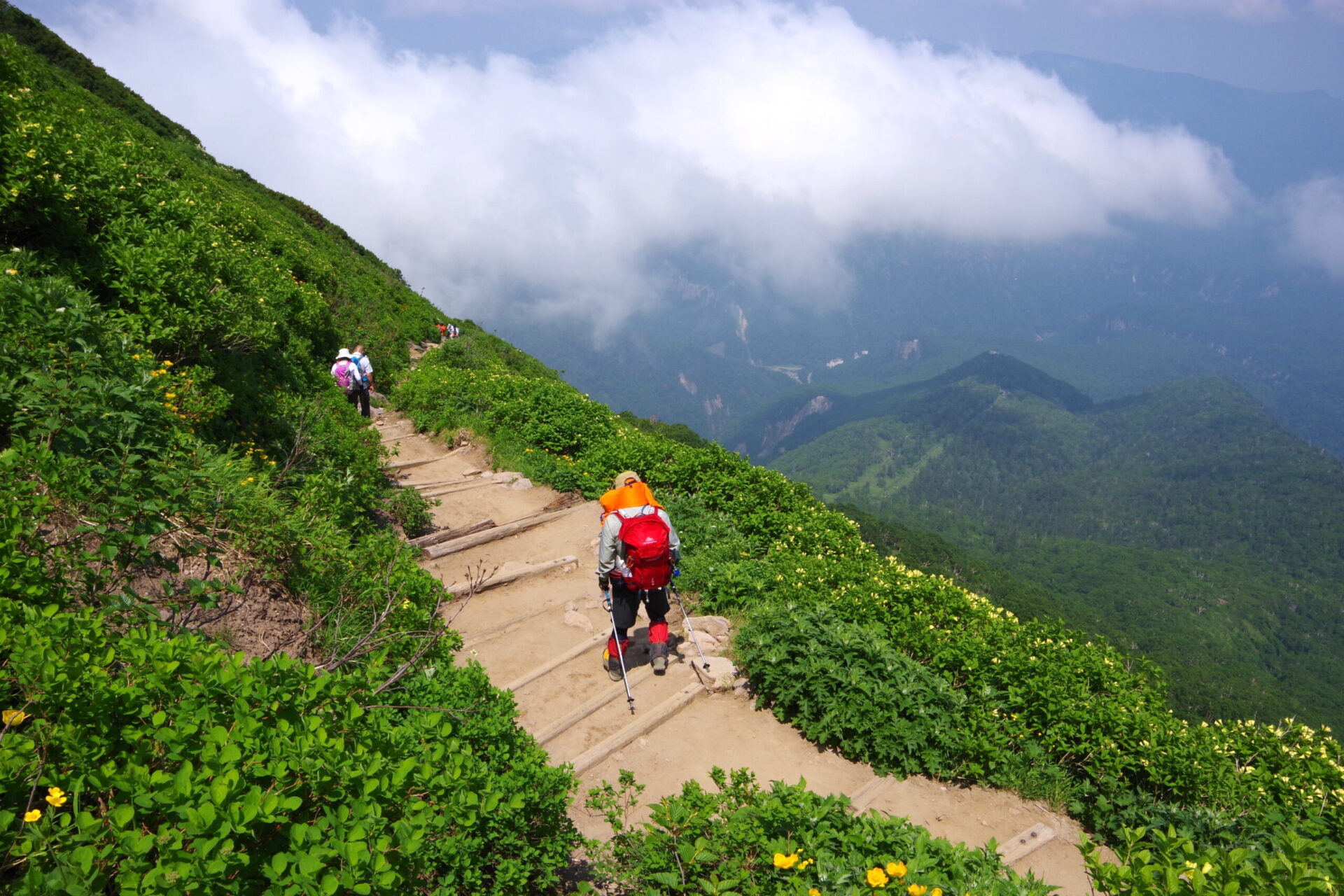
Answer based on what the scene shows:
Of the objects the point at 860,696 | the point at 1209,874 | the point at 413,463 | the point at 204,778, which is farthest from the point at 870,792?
the point at 413,463

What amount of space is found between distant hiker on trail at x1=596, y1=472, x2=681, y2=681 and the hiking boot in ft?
0.96

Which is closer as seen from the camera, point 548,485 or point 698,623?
point 698,623

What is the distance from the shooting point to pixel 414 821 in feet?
9.45

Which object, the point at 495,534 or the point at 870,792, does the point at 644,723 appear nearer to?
the point at 870,792

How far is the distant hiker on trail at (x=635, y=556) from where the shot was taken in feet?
23.4

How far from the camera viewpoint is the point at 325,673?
12.4 feet

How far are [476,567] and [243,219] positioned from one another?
503 inches

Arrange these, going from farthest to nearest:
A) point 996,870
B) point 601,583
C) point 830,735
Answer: point 601,583
point 830,735
point 996,870

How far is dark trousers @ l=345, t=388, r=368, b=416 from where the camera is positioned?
15.9m

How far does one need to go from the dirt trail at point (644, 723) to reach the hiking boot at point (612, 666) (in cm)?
9

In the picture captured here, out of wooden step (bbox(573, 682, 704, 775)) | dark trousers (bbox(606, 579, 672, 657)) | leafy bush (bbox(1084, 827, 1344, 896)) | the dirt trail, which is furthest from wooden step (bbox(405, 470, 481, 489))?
leafy bush (bbox(1084, 827, 1344, 896))

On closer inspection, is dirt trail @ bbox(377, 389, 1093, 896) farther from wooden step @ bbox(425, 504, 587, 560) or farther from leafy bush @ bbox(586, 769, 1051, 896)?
leafy bush @ bbox(586, 769, 1051, 896)

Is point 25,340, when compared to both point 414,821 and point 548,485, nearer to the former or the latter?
point 414,821

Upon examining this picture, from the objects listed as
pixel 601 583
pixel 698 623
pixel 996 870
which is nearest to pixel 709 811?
pixel 996 870
